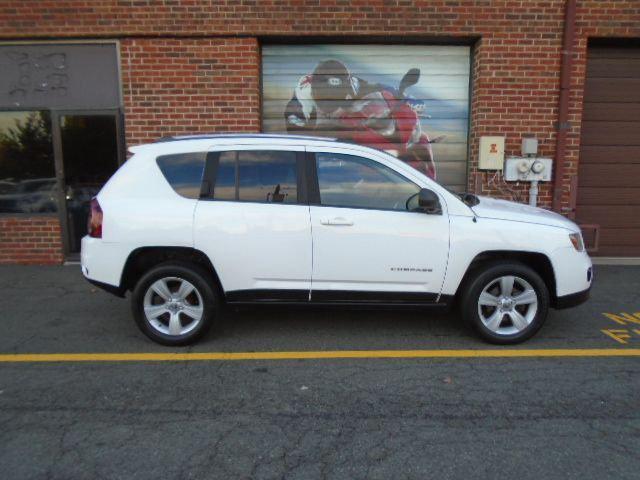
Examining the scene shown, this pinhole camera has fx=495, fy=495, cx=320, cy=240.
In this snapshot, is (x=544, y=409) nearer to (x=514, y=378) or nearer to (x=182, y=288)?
(x=514, y=378)

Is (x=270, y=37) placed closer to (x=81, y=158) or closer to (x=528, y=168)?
(x=81, y=158)

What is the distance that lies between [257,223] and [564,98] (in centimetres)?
552

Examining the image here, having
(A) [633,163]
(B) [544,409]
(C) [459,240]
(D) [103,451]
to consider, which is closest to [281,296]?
(C) [459,240]

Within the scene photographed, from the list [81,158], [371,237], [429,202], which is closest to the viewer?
[429,202]

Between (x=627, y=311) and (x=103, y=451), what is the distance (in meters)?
5.27

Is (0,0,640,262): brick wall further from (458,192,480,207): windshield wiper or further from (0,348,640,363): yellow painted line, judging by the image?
(0,348,640,363): yellow painted line

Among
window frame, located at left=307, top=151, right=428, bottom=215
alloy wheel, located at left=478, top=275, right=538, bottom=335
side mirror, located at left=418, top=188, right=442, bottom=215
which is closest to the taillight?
window frame, located at left=307, top=151, right=428, bottom=215

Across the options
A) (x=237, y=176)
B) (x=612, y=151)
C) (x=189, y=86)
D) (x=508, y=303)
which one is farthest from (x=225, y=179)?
(x=612, y=151)

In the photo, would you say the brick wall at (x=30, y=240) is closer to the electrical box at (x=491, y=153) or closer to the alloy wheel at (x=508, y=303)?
the alloy wheel at (x=508, y=303)

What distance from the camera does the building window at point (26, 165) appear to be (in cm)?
757

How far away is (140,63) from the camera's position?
288 inches

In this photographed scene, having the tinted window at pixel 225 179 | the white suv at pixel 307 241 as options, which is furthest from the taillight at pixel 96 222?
the tinted window at pixel 225 179

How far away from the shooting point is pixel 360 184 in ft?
14.1

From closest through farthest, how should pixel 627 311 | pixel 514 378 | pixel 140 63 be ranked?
pixel 514 378 < pixel 627 311 < pixel 140 63
